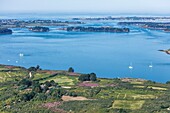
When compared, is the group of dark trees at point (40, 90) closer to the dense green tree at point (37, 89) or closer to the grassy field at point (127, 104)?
the dense green tree at point (37, 89)

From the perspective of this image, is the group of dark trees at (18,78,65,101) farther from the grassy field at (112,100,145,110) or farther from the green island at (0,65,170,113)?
the grassy field at (112,100,145,110)

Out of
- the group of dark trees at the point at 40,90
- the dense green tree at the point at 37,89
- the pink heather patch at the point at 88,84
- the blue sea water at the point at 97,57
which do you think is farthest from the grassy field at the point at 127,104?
the blue sea water at the point at 97,57

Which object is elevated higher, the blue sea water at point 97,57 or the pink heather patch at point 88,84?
the pink heather patch at point 88,84

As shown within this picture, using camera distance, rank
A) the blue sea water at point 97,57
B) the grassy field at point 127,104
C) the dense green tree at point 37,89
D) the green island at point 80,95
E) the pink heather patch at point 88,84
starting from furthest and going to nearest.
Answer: the blue sea water at point 97,57 → the pink heather patch at point 88,84 → the dense green tree at point 37,89 → the grassy field at point 127,104 → the green island at point 80,95

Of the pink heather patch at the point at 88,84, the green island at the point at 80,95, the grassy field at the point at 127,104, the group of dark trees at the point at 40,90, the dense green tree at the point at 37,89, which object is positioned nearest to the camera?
the green island at the point at 80,95

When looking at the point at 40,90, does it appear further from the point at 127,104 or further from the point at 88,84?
the point at 127,104

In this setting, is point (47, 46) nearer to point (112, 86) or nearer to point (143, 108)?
point (112, 86)

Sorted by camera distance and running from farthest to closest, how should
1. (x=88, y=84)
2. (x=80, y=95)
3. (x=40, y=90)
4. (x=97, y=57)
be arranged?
(x=97, y=57) < (x=88, y=84) < (x=40, y=90) < (x=80, y=95)

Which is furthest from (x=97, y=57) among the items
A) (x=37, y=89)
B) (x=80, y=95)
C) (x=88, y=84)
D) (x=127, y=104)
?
(x=127, y=104)

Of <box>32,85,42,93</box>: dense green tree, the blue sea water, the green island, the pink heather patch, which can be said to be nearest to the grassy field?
the green island
